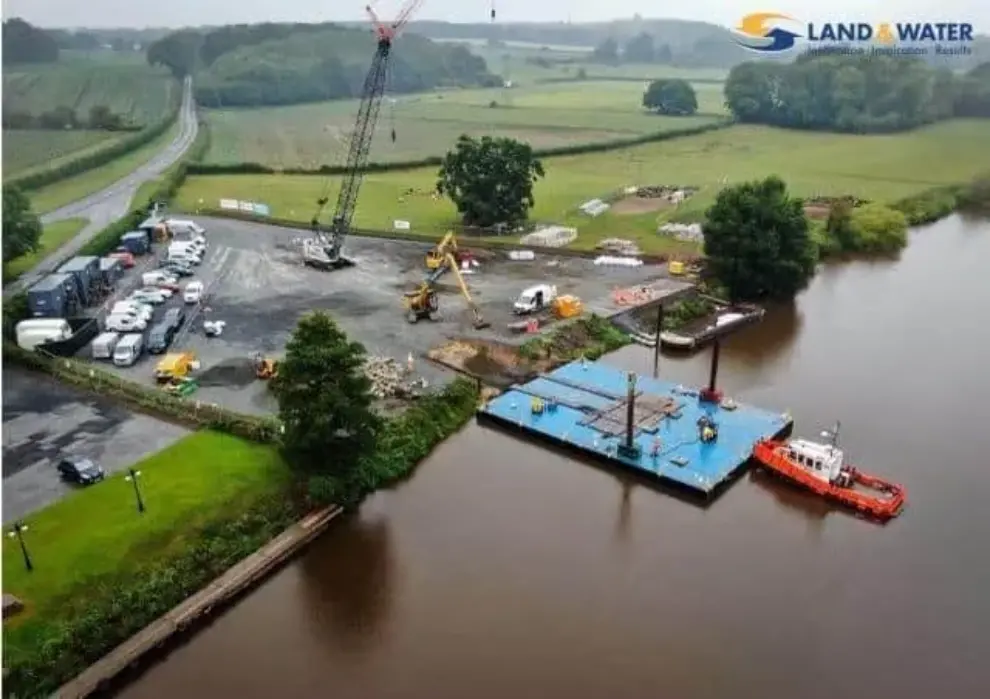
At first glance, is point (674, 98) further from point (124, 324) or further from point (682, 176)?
point (124, 324)

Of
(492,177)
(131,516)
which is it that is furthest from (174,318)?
(492,177)

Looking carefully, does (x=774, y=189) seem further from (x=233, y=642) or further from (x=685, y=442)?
(x=233, y=642)

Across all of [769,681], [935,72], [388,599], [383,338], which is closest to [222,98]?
[383,338]

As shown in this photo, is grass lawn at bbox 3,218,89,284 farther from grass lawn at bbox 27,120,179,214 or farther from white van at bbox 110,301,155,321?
white van at bbox 110,301,155,321

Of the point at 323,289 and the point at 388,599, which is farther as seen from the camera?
the point at 323,289

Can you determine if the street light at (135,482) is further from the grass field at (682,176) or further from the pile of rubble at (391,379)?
the grass field at (682,176)

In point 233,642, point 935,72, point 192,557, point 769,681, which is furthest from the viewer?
point 935,72
